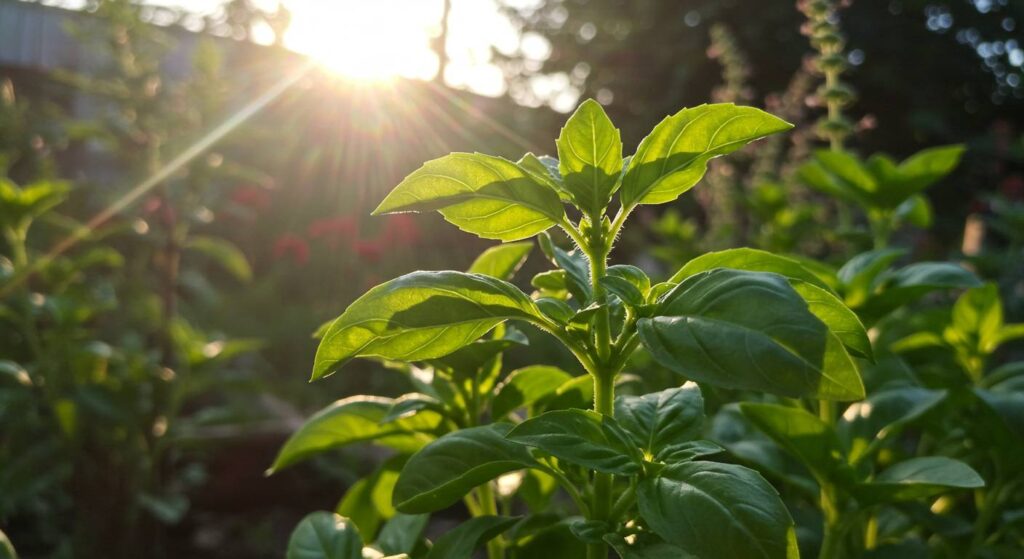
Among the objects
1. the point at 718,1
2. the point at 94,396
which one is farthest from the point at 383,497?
the point at 718,1

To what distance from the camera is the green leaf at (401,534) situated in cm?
87

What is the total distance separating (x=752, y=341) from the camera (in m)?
0.53

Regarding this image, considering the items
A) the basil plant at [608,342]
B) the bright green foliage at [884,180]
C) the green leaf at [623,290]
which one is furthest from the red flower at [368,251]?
the green leaf at [623,290]

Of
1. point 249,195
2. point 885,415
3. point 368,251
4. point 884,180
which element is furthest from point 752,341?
point 249,195

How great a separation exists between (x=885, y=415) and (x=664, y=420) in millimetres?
407

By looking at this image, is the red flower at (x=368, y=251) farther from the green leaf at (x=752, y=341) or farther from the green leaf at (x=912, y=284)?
the green leaf at (x=752, y=341)

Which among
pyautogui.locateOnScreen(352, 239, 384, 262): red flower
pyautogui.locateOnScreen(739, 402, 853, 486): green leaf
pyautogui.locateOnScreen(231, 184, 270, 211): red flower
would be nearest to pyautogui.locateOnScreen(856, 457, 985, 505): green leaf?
pyautogui.locateOnScreen(739, 402, 853, 486): green leaf

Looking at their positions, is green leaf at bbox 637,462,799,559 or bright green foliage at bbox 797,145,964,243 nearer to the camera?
green leaf at bbox 637,462,799,559

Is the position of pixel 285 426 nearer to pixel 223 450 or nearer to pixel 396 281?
pixel 223 450

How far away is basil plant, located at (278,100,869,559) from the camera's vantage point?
0.54 m

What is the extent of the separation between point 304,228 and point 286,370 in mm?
2532

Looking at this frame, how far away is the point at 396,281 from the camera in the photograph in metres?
0.63

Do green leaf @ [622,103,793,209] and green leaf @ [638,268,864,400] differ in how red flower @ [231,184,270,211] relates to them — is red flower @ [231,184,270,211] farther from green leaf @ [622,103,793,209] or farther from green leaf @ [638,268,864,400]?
green leaf @ [638,268,864,400]

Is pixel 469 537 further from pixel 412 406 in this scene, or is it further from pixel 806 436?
pixel 806 436
